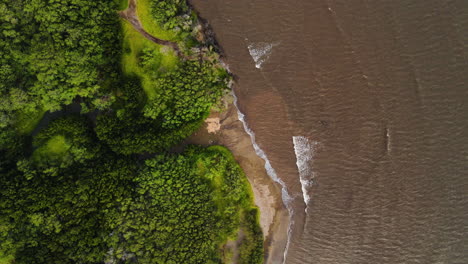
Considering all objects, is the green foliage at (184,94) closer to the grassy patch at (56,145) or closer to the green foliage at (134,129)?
the green foliage at (134,129)

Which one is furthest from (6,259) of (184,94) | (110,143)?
(184,94)

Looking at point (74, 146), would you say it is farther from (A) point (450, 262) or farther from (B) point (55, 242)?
(A) point (450, 262)

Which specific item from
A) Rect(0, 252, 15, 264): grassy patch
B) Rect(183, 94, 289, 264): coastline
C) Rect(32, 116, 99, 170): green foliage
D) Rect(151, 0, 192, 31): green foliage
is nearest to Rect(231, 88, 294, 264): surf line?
Rect(183, 94, 289, 264): coastline

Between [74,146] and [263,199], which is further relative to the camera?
[263,199]

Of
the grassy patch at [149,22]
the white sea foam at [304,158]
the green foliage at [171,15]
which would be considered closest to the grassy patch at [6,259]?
the grassy patch at [149,22]

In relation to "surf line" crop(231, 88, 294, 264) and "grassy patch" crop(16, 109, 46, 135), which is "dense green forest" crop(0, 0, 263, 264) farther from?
"surf line" crop(231, 88, 294, 264)

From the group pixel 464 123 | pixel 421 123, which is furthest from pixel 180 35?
pixel 464 123

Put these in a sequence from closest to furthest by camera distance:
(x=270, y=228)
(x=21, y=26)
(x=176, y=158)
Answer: (x=21, y=26), (x=176, y=158), (x=270, y=228)

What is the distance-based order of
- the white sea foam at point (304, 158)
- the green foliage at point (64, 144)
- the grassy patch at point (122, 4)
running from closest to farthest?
the green foliage at point (64, 144) → the grassy patch at point (122, 4) → the white sea foam at point (304, 158)

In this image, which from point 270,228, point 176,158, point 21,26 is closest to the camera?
point 21,26
